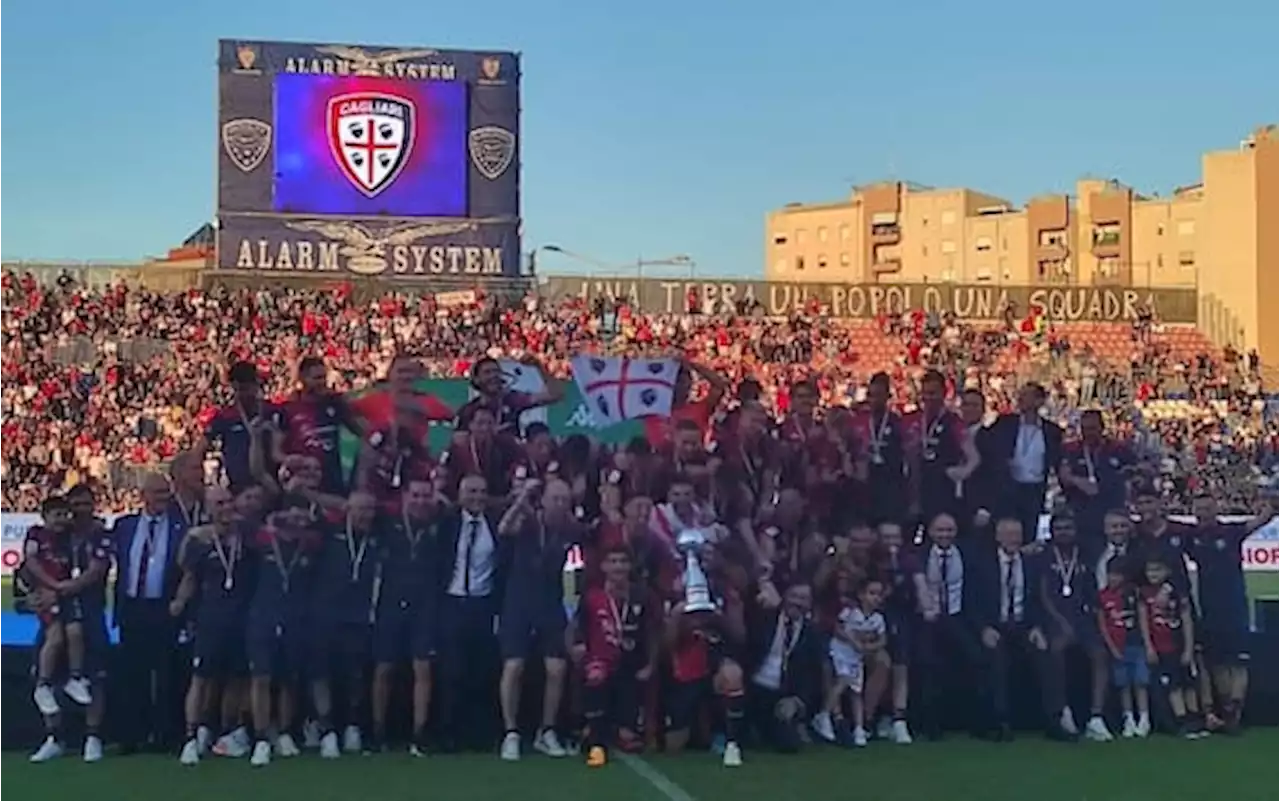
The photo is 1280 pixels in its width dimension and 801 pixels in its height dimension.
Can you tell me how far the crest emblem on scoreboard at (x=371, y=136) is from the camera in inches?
1405

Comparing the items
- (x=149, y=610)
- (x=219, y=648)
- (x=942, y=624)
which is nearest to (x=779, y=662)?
(x=942, y=624)

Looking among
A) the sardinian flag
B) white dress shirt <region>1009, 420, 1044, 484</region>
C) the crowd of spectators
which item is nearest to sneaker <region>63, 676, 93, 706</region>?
→ the sardinian flag

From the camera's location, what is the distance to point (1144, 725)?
1193cm

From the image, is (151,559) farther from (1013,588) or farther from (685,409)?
(1013,588)

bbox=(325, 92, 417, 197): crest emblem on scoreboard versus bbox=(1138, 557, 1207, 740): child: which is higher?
bbox=(325, 92, 417, 197): crest emblem on scoreboard

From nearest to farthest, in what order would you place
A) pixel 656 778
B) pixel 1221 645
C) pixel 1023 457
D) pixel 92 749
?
pixel 656 778, pixel 92 749, pixel 1023 457, pixel 1221 645

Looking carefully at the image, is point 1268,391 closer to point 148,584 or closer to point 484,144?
point 484,144

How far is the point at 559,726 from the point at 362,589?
4.56ft

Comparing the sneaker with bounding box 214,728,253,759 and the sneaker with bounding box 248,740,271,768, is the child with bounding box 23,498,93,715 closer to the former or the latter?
the sneaker with bounding box 214,728,253,759

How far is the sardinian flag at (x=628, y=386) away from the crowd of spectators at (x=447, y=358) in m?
19.3

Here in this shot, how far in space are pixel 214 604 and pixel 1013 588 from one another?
4.81 metres

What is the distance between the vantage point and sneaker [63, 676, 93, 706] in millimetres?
10836

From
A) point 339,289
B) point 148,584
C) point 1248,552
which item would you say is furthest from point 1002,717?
point 339,289

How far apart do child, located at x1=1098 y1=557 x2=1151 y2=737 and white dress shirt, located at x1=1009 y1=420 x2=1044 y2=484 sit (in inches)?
31.3
